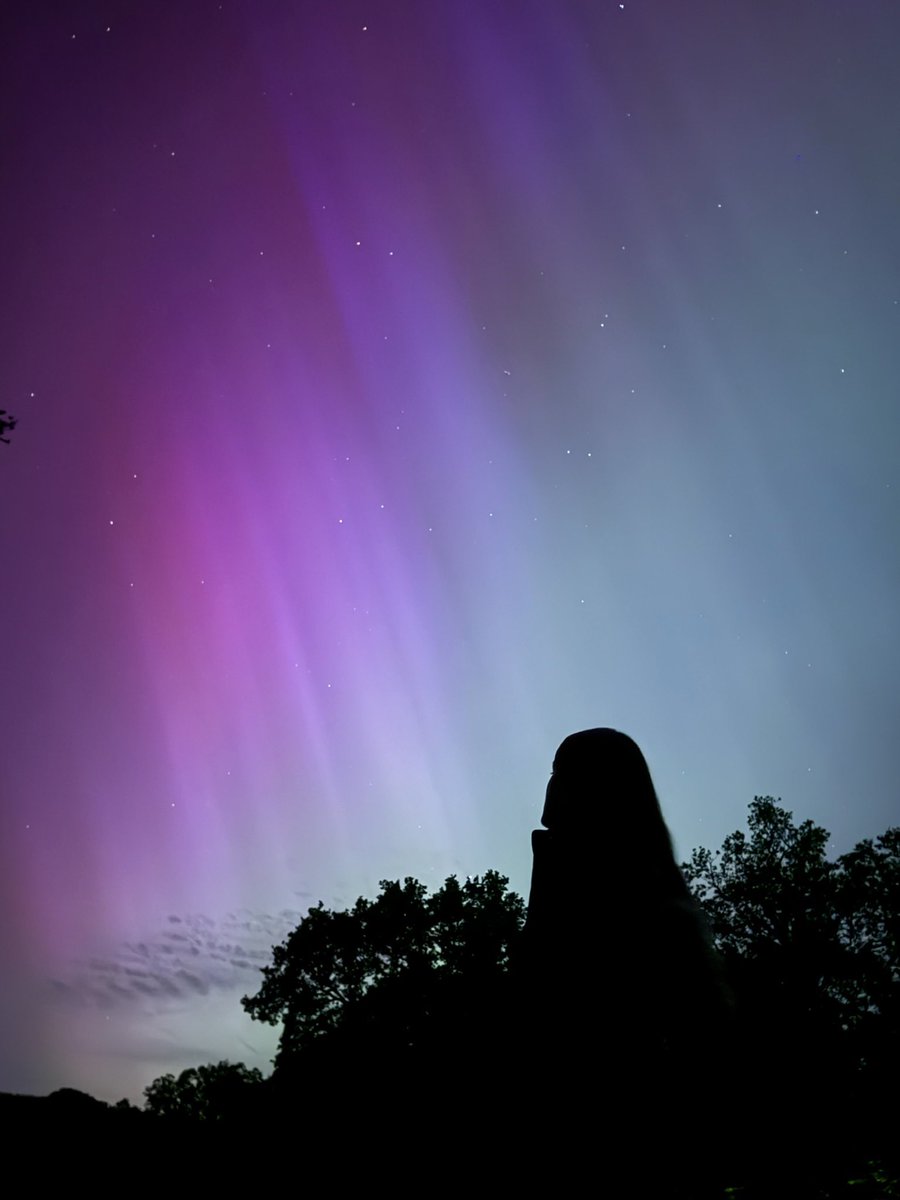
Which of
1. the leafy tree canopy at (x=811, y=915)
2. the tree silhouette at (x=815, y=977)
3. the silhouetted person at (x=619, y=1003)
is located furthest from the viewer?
the leafy tree canopy at (x=811, y=915)

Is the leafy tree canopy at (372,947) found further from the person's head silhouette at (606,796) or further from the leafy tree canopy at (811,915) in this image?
the person's head silhouette at (606,796)

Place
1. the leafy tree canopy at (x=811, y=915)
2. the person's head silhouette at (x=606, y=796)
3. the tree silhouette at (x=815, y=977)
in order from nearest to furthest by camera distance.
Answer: the person's head silhouette at (x=606, y=796), the tree silhouette at (x=815, y=977), the leafy tree canopy at (x=811, y=915)

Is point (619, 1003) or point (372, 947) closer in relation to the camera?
point (619, 1003)

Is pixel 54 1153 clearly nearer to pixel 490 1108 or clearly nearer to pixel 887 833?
pixel 490 1108

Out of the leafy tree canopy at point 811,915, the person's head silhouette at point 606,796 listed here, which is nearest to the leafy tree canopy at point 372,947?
the leafy tree canopy at point 811,915

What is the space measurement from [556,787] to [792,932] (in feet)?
108

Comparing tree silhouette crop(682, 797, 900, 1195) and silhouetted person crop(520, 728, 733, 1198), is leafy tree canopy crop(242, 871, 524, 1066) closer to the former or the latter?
tree silhouette crop(682, 797, 900, 1195)

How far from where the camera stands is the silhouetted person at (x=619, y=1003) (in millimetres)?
1670

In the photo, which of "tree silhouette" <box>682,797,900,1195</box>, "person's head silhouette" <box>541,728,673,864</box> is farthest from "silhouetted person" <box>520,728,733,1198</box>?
"tree silhouette" <box>682,797,900,1195</box>

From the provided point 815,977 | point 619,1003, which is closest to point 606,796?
point 619,1003

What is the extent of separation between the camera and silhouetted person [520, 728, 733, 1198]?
1670 mm

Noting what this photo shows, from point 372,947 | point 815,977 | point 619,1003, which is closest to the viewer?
point 619,1003

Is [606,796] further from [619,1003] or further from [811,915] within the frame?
[811,915]

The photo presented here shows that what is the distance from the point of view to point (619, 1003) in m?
1.86
